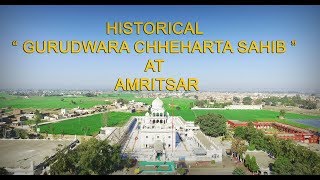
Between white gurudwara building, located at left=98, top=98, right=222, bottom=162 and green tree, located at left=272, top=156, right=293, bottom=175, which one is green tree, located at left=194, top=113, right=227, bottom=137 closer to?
white gurudwara building, located at left=98, top=98, right=222, bottom=162

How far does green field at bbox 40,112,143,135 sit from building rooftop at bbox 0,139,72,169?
246 cm

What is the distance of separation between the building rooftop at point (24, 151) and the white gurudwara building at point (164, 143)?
1896mm

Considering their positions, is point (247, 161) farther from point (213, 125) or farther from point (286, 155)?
point (213, 125)

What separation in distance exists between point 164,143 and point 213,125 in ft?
11.1

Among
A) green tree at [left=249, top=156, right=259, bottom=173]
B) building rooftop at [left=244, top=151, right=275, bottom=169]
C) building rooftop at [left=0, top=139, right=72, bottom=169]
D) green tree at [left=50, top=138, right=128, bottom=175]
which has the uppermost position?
green tree at [left=50, top=138, right=128, bottom=175]

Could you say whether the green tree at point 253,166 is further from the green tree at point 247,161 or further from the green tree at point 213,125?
the green tree at point 213,125

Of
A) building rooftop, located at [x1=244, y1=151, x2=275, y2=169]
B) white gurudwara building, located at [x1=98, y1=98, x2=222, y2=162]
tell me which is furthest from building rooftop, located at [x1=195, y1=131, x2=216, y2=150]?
building rooftop, located at [x1=244, y1=151, x2=275, y2=169]

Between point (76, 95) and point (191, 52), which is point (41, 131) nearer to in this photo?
point (191, 52)

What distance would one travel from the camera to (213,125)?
11.8m

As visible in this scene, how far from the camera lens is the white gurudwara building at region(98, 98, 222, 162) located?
807 cm

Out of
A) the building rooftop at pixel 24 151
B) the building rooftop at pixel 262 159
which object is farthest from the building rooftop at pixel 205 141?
the building rooftop at pixel 24 151

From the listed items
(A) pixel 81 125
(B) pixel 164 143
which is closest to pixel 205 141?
(B) pixel 164 143

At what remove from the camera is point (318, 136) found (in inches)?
429

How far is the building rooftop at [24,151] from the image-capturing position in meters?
7.34
